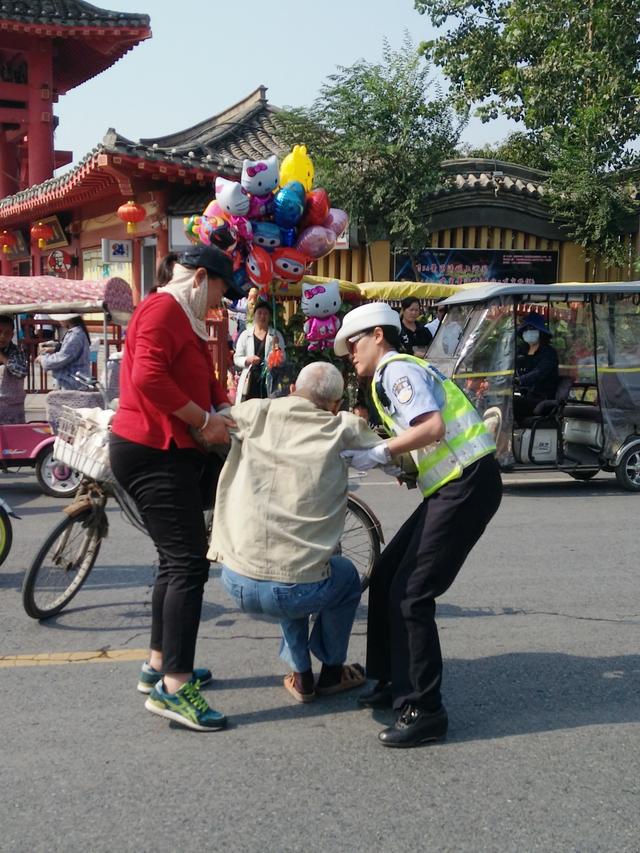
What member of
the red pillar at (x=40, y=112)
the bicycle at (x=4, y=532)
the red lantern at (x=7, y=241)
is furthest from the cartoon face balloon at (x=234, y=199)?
the red lantern at (x=7, y=241)

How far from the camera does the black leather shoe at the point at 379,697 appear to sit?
3941 millimetres

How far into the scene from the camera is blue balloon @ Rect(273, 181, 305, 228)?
9.09m

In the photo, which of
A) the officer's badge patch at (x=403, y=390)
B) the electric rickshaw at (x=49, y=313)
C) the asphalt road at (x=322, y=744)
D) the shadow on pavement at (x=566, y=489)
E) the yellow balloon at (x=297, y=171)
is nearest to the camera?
the asphalt road at (x=322, y=744)

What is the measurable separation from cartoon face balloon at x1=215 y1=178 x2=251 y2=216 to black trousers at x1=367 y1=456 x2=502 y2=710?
5882 millimetres

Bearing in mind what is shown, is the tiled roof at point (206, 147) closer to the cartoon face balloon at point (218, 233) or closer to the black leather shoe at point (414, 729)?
the cartoon face balloon at point (218, 233)

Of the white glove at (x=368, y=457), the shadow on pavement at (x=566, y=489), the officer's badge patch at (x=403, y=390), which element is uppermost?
the officer's badge patch at (x=403, y=390)

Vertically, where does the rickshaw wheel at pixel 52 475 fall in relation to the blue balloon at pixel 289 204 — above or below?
below

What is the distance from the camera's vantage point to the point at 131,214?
14.8 m

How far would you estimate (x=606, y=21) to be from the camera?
15836mm

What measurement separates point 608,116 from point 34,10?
12357 millimetres

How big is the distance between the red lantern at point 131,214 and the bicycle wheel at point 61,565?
1057 centimetres

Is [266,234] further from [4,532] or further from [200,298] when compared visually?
Result: [200,298]

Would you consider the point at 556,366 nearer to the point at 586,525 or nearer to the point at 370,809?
the point at 586,525

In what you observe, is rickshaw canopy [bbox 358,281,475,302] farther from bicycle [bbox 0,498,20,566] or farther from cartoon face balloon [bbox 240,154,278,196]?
bicycle [bbox 0,498,20,566]
